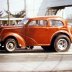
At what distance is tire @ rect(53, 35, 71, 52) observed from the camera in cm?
1820

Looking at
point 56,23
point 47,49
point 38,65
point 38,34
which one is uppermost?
point 56,23

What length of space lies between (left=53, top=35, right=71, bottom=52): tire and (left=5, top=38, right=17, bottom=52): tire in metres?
1.80

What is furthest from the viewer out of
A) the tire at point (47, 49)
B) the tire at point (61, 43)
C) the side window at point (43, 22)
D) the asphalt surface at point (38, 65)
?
the tire at point (47, 49)

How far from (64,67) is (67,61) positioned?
57.0 inches

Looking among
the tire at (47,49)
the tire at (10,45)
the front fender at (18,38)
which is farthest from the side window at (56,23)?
the tire at (10,45)

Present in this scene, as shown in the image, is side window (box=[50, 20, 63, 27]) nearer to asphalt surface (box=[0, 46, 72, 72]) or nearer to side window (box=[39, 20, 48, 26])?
side window (box=[39, 20, 48, 26])

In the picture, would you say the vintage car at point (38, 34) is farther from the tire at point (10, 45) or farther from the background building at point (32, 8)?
the background building at point (32, 8)

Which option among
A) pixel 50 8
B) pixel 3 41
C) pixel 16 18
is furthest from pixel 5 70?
pixel 50 8

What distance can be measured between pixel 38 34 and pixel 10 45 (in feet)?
4.43

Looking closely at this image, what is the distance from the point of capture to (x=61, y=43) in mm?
18406

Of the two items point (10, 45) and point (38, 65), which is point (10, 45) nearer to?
point (10, 45)

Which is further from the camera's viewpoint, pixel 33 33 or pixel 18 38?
pixel 33 33

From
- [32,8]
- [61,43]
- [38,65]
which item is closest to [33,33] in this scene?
[61,43]

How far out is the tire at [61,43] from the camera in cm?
1820
